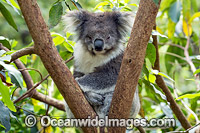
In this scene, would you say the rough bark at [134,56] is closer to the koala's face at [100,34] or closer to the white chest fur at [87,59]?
the koala's face at [100,34]

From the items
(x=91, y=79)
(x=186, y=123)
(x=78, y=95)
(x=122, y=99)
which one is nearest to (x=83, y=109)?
(x=78, y=95)

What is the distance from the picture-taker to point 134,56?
1.72 meters

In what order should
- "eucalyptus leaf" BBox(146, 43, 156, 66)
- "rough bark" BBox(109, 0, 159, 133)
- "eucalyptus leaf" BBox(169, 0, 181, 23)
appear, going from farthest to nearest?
"eucalyptus leaf" BBox(169, 0, 181, 23) < "eucalyptus leaf" BBox(146, 43, 156, 66) < "rough bark" BBox(109, 0, 159, 133)

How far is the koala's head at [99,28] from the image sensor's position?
8.26 feet

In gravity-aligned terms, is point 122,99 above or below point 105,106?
above

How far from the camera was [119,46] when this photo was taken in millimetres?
2676

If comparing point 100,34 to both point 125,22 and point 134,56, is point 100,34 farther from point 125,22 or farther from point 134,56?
point 134,56

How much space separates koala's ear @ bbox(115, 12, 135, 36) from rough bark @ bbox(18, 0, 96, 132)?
3.62ft

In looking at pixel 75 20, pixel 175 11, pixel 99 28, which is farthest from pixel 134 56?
pixel 175 11

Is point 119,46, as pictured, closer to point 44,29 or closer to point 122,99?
point 122,99

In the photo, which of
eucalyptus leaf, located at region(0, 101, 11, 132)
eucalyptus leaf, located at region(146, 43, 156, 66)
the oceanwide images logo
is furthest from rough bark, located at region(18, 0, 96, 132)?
eucalyptus leaf, located at region(146, 43, 156, 66)

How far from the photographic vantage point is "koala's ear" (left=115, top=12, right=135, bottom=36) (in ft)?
8.49

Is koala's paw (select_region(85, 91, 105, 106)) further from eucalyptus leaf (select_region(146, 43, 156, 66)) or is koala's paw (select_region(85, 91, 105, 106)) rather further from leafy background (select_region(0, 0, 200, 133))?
Result: eucalyptus leaf (select_region(146, 43, 156, 66))

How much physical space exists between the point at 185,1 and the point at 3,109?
2540 millimetres
